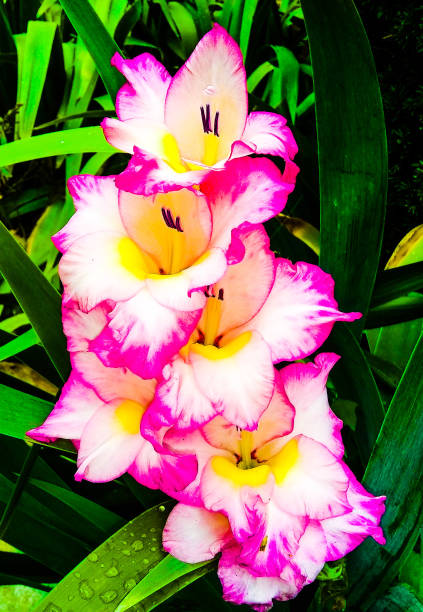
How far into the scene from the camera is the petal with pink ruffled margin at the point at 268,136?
51cm

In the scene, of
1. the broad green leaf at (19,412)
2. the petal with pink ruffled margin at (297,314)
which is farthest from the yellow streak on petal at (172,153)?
the broad green leaf at (19,412)

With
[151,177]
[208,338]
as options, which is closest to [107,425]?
[208,338]

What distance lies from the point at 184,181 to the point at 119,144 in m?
0.09

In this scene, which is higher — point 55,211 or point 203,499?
point 203,499

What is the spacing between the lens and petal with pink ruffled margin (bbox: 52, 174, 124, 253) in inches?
20.5

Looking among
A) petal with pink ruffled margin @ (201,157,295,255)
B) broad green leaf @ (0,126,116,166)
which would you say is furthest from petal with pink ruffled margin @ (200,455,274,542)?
broad green leaf @ (0,126,116,166)

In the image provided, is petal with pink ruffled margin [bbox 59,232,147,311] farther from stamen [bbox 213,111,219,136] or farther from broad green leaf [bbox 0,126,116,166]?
broad green leaf [bbox 0,126,116,166]

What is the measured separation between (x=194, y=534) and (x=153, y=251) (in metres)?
0.26

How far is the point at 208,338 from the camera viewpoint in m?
0.54

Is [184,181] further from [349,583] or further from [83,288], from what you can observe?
[349,583]

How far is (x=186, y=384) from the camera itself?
0.49 m

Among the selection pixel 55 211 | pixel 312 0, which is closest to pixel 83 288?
pixel 312 0

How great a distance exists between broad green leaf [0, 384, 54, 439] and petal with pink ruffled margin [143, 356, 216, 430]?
0.73 ft

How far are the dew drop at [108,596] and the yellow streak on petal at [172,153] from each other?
1.29ft
